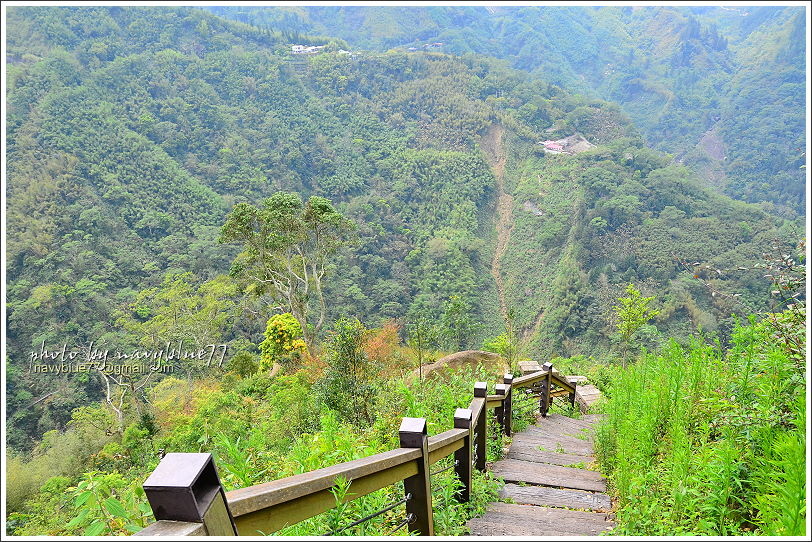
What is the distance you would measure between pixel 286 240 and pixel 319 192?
1650 inches

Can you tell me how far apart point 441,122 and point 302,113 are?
21.6m

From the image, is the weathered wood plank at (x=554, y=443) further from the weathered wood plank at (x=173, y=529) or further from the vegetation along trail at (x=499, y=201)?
the vegetation along trail at (x=499, y=201)

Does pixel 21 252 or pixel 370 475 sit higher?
pixel 21 252

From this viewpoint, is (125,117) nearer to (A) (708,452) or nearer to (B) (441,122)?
(B) (441,122)

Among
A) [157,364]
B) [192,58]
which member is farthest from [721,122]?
[157,364]

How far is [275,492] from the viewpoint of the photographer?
1.25 meters

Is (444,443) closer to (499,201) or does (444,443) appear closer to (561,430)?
(561,430)

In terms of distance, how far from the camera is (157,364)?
1997 centimetres

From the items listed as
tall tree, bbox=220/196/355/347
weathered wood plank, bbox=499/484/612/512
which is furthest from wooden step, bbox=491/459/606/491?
tall tree, bbox=220/196/355/347

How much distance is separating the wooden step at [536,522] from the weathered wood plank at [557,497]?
147 mm

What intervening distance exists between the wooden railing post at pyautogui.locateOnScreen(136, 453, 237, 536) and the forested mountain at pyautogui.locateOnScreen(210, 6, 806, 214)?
240ft

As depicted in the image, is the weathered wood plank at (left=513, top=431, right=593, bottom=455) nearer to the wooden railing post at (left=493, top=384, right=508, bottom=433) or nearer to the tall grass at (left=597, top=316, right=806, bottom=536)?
the wooden railing post at (left=493, top=384, right=508, bottom=433)

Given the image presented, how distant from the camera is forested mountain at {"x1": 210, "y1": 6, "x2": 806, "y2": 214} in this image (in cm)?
7262

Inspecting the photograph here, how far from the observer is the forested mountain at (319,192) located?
89.9 feet
